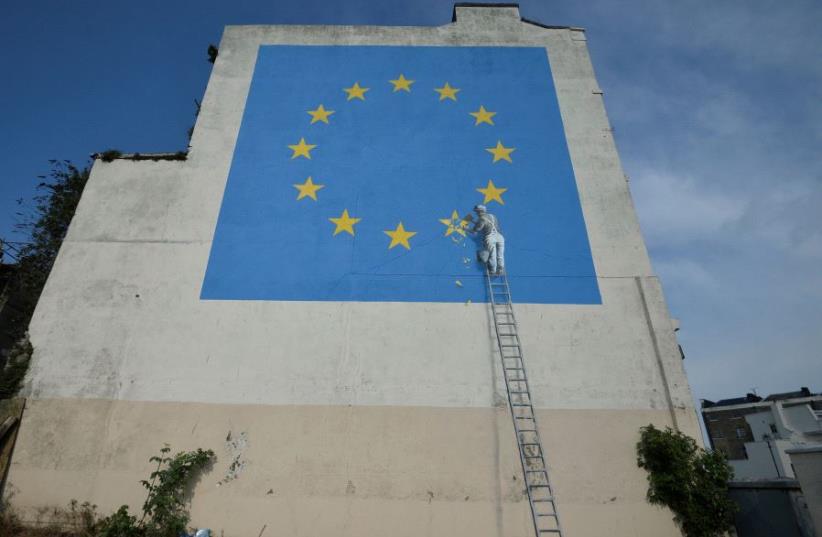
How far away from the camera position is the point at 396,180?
10.6 m

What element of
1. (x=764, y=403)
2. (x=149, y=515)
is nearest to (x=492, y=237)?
(x=149, y=515)

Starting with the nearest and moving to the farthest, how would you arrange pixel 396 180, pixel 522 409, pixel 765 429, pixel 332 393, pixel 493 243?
1. pixel 522 409
2. pixel 332 393
3. pixel 493 243
4. pixel 396 180
5. pixel 765 429

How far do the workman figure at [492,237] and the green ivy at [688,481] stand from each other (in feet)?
13.2

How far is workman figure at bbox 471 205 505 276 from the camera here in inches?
374

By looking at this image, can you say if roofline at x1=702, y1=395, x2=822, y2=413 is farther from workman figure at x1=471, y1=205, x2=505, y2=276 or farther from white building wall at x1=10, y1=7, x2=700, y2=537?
workman figure at x1=471, y1=205, x2=505, y2=276

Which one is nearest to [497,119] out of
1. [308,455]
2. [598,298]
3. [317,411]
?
[598,298]

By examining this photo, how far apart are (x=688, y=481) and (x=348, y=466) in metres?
5.63

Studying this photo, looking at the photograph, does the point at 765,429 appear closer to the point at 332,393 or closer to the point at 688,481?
the point at 688,481

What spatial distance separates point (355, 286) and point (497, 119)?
18.2 feet

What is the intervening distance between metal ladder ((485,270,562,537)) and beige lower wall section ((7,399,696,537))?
0.20m

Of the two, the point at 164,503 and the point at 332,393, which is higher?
the point at 332,393

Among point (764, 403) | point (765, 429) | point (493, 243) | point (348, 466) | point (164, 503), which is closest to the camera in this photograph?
point (164, 503)

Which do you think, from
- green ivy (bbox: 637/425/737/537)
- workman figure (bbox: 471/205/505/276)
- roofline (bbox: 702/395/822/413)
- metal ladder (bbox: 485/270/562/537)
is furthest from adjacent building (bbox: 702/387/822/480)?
workman figure (bbox: 471/205/505/276)

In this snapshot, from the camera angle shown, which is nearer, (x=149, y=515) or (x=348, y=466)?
(x=149, y=515)
